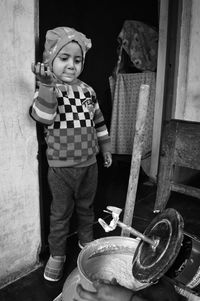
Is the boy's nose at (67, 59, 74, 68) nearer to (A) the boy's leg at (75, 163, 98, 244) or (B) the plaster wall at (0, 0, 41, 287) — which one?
(B) the plaster wall at (0, 0, 41, 287)

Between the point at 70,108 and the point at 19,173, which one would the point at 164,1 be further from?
the point at 19,173

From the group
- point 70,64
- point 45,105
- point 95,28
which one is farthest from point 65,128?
point 95,28

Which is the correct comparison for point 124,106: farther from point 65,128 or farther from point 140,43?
point 65,128

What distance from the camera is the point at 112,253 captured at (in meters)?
1.48

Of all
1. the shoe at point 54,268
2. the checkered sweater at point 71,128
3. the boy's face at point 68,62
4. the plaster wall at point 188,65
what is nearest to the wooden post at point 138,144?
the checkered sweater at point 71,128

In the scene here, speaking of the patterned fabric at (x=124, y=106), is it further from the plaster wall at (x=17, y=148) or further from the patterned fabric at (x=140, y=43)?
the plaster wall at (x=17, y=148)

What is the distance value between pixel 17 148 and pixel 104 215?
1.33 m

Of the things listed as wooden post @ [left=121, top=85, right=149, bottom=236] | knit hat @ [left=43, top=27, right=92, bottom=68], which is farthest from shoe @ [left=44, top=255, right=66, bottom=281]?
knit hat @ [left=43, top=27, right=92, bottom=68]

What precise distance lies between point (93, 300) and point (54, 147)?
981 millimetres

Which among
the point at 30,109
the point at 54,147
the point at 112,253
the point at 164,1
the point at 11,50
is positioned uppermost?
the point at 164,1

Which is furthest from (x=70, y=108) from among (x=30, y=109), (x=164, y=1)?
(x=164, y=1)

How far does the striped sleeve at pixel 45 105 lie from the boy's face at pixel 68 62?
0.17 metres

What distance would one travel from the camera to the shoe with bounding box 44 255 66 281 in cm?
192

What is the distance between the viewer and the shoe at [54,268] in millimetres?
1915
